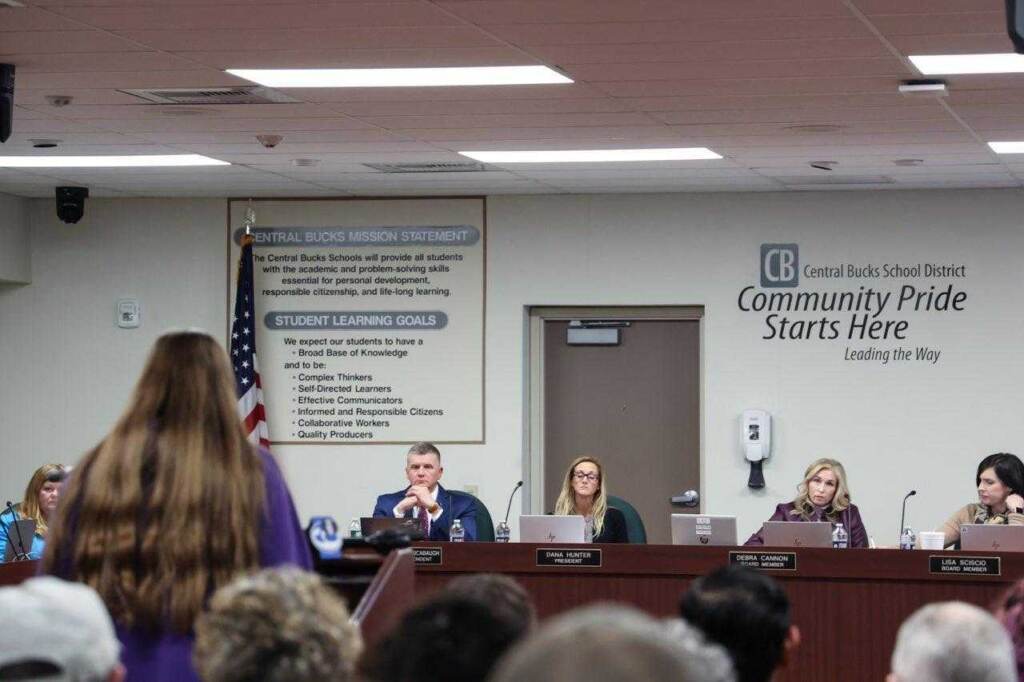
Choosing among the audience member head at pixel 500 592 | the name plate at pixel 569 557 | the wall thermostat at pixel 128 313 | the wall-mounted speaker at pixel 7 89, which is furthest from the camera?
the wall thermostat at pixel 128 313

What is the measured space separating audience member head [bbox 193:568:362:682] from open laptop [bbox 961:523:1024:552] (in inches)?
218

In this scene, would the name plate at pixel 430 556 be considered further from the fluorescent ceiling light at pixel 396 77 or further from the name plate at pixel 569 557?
the fluorescent ceiling light at pixel 396 77

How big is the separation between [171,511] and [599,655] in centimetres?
194

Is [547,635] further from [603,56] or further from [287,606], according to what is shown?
[603,56]

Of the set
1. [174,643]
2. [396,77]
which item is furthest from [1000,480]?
[174,643]

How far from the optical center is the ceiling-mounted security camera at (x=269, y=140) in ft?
26.1

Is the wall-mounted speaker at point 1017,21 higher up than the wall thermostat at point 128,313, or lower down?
higher up

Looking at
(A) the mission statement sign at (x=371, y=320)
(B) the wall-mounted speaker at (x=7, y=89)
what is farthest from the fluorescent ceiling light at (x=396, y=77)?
(A) the mission statement sign at (x=371, y=320)

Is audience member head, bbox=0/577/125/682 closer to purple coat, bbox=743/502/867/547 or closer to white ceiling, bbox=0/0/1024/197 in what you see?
white ceiling, bbox=0/0/1024/197

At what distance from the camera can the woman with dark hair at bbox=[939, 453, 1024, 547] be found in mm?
8094

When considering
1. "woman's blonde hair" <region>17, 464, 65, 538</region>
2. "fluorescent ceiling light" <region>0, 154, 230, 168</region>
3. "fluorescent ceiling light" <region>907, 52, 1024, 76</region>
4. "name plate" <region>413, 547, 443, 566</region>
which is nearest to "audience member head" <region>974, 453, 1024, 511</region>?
"fluorescent ceiling light" <region>907, 52, 1024, 76</region>

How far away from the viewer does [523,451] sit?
34.4 ft

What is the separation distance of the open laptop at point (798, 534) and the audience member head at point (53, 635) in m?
5.57

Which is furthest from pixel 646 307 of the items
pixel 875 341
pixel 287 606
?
pixel 287 606
